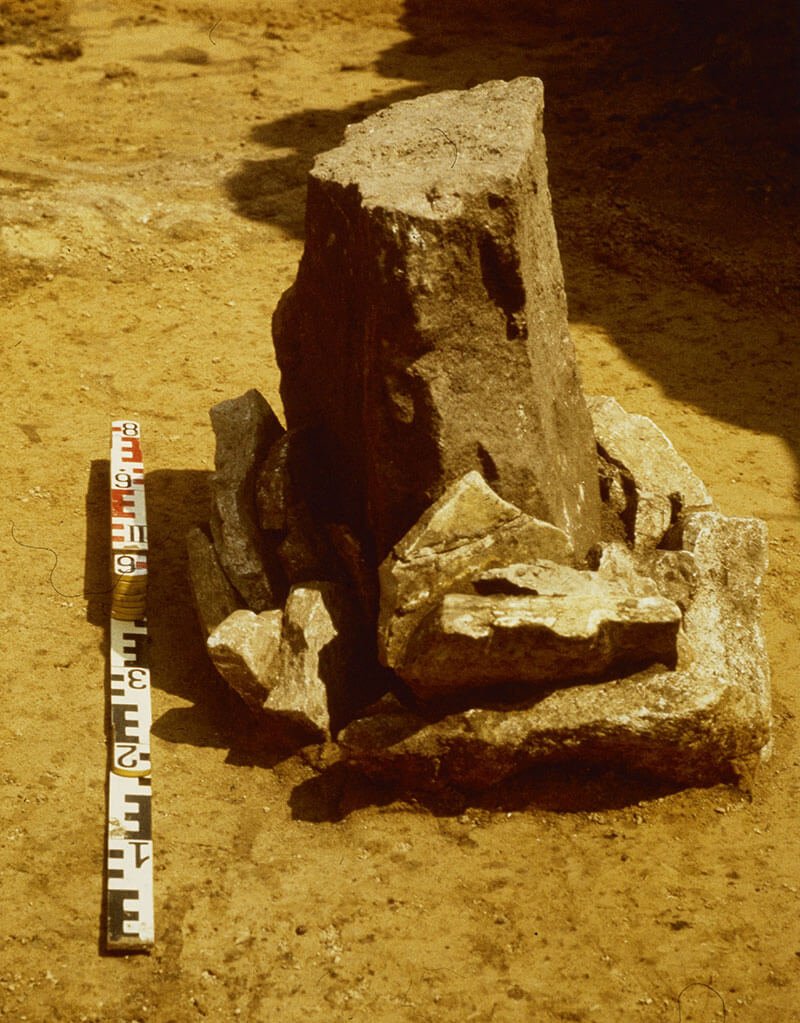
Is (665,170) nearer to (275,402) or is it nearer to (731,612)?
(275,402)

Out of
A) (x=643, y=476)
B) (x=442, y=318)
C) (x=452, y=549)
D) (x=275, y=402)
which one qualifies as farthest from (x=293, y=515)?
(x=275, y=402)

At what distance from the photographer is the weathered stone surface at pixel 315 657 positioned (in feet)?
14.9

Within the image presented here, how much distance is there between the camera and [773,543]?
6012mm

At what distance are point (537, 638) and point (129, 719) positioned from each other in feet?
5.10

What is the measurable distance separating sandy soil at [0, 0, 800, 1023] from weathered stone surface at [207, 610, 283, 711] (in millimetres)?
248

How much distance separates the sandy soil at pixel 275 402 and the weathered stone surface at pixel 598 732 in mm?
128

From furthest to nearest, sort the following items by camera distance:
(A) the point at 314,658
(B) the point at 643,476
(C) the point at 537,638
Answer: (B) the point at 643,476
(A) the point at 314,658
(C) the point at 537,638

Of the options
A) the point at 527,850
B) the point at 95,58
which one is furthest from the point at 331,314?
the point at 95,58

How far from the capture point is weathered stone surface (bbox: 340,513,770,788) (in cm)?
430

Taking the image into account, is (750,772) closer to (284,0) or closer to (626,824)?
(626,824)

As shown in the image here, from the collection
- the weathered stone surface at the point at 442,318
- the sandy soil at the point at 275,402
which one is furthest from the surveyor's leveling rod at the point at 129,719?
the weathered stone surface at the point at 442,318

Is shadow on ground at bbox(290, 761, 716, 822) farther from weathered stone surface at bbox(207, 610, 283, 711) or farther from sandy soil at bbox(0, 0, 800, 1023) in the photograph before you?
weathered stone surface at bbox(207, 610, 283, 711)

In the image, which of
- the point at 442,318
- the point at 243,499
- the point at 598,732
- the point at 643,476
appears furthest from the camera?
the point at 643,476

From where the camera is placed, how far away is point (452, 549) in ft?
14.7
